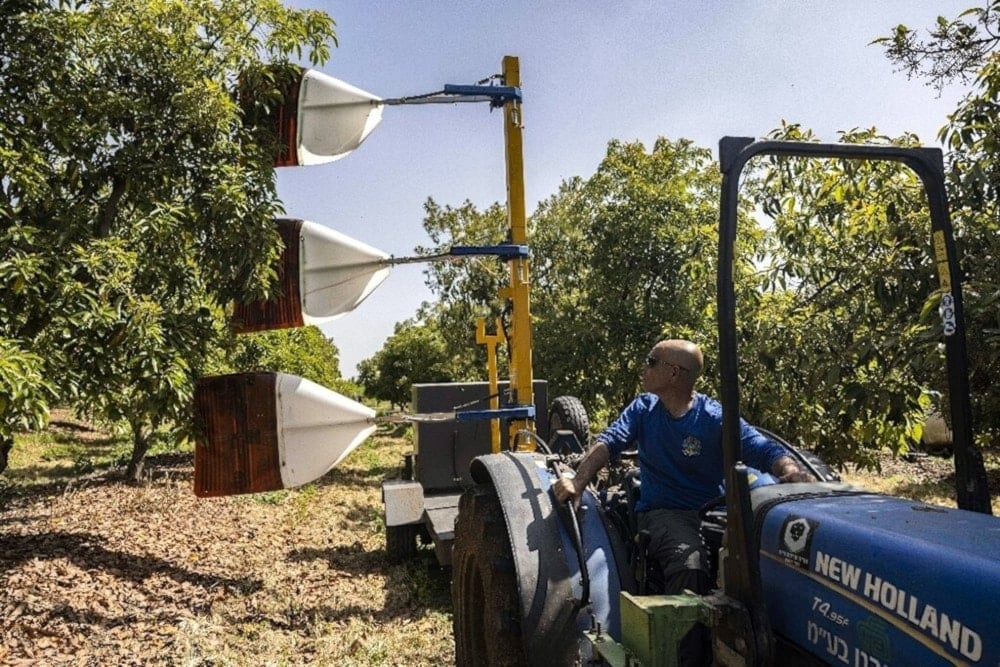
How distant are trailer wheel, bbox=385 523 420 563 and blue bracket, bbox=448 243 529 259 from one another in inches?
111

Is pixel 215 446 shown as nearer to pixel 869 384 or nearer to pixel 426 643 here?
pixel 426 643

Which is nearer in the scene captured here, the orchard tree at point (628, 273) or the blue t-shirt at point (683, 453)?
the blue t-shirt at point (683, 453)

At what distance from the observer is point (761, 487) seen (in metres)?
2.32

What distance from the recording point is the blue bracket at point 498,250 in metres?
6.42

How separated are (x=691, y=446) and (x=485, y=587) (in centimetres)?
107

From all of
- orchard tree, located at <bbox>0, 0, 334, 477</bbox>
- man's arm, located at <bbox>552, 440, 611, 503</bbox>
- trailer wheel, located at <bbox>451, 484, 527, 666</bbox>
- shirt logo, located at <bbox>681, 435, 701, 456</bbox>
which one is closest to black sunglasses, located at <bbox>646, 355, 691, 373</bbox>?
shirt logo, located at <bbox>681, 435, 701, 456</bbox>

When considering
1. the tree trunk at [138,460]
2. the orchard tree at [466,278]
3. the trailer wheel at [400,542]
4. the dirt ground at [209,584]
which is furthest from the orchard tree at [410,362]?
the trailer wheel at [400,542]

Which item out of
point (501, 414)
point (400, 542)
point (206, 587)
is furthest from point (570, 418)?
point (206, 587)

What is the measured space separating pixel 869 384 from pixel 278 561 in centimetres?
615

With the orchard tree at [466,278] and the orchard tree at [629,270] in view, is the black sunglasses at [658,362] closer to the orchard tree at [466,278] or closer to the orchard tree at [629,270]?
the orchard tree at [629,270]

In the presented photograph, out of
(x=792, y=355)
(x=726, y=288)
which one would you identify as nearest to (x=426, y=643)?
(x=792, y=355)

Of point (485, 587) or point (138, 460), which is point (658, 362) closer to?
point (485, 587)

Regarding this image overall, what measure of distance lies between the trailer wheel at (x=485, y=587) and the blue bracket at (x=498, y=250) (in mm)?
3250

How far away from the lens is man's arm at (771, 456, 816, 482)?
2543mm
